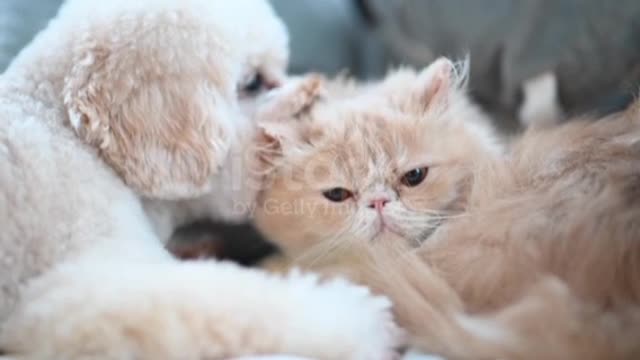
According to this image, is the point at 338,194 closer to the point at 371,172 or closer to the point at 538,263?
the point at 371,172

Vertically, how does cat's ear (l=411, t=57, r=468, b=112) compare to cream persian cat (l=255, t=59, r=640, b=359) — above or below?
above

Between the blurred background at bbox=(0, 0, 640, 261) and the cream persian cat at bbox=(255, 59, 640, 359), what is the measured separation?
0.56ft

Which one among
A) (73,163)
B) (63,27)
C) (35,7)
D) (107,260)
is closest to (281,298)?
(107,260)

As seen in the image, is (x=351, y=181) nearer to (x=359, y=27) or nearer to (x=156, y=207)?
(x=156, y=207)

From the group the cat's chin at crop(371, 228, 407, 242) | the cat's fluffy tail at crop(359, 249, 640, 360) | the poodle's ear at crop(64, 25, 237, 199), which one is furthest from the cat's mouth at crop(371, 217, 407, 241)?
the poodle's ear at crop(64, 25, 237, 199)

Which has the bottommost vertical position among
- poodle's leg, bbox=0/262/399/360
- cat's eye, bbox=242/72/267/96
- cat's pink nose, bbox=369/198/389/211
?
poodle's leg, bbox=0/262/399/360

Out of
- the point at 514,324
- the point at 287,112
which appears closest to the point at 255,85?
the point at 287,112

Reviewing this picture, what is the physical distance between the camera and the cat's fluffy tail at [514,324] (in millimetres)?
941

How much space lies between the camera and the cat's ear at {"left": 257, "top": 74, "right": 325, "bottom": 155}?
1.29 m

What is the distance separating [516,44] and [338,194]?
0.51m

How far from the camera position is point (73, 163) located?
113cm

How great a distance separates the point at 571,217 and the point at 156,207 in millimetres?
608

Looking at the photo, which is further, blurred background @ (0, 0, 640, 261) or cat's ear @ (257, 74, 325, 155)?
blurred background @ (0, 0, 640, 261)

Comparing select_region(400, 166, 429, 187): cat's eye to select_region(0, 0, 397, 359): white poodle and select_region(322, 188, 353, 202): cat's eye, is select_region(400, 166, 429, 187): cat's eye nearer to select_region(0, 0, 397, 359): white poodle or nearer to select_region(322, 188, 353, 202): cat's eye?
select_region(322, 188, 353, 202): cat's eye
